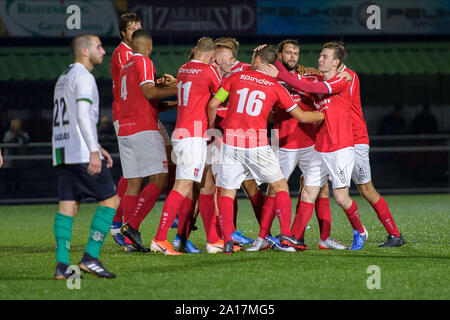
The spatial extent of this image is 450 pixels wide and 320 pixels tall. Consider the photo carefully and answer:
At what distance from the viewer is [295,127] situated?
321 inches

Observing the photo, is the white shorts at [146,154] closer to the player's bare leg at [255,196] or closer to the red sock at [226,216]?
the red sock at [226,216]

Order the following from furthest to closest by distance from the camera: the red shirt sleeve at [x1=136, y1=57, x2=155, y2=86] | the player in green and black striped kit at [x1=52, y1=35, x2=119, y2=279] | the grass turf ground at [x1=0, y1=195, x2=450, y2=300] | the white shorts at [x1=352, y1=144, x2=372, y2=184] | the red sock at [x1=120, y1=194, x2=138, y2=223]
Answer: the white shorts at [x1=352, y1=144, x2=372, y2=184], the red sock at [x1=120, y1=194, x2=138, y2=223], the red shirt sleeve at [x1=136, y1=57, x2=155, y2=86], the player in green and black striped kit at [x1=52, y1=35, x2=119, y2=279], the grass turf ground at [x1=0, y1=195, x2=450, y2=300]

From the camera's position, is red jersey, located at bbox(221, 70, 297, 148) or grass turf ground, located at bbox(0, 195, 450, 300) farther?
red jersey, located at bbox(221, 70, 297, 148)

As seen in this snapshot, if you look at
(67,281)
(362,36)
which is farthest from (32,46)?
(67,281)

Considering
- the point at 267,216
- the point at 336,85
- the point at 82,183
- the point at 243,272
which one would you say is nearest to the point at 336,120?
the point at 336,85

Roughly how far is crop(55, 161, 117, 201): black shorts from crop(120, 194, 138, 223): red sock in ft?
6.33

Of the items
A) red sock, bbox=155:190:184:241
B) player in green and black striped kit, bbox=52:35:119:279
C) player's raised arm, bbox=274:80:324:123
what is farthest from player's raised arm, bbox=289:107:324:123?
player in green and black striped kit, bbox=52:35:119:279

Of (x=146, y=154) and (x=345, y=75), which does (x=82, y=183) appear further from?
(x=345, y=75)

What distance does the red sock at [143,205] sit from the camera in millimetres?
7758

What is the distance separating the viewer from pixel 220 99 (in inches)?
296

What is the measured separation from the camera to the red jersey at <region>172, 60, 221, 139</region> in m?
7.62

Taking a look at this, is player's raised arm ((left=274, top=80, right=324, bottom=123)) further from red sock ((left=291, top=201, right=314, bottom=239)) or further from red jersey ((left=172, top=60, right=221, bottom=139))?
red sock ((left=291, top=201, right=314, bottom=239))
